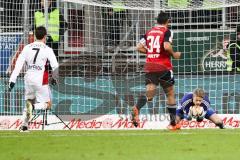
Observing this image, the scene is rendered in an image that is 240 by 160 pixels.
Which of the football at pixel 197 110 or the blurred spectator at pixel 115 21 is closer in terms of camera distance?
the football at pixel 197 110

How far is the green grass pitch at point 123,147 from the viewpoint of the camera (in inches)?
400

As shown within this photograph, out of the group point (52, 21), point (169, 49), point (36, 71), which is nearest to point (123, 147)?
point (169, 49)

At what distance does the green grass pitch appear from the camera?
33.3 feet

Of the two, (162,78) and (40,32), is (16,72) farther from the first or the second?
(162,78)

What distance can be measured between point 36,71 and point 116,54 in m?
4.72

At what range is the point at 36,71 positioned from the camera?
15.8 metres


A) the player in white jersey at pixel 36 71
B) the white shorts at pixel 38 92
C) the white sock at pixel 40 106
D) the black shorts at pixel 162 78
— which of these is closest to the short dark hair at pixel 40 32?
the player in white jersey at pixel 36 71

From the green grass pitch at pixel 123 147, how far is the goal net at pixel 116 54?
208 inches

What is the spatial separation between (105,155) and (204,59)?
10338mm

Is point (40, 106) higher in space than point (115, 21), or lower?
lower

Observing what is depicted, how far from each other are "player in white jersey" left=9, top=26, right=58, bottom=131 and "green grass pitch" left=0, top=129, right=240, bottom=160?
1.87m

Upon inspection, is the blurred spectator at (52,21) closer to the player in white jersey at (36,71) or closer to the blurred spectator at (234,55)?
the blurred spectator at (234,55)

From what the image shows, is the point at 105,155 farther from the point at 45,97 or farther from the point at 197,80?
the point at 197,80

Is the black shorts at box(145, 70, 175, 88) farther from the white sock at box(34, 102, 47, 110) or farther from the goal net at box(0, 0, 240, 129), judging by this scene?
the goal net at box(0, 0, 240, 129)
